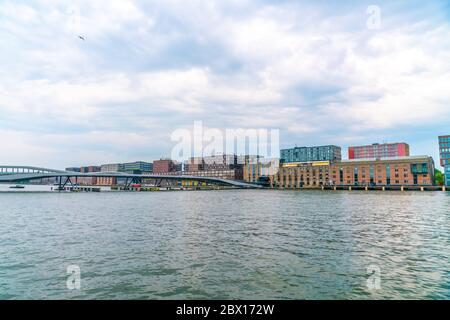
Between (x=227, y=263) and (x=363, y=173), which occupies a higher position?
(x=363, y=173)

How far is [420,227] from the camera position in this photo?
27.3 meters

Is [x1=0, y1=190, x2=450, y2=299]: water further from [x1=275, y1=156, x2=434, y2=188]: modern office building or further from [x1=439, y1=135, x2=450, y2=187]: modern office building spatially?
[x1=439, y1=135, x2=450, y2=187]: modern office building

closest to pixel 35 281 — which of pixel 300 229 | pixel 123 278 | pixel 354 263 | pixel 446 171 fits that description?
pixel 123 278

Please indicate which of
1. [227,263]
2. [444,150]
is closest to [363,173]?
[444,150]

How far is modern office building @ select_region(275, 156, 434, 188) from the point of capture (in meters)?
140

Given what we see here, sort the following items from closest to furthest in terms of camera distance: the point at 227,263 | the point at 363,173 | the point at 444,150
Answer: the point at 227,263 < the point at 444,150 < the point at 363,173

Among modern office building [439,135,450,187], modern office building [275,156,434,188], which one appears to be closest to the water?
modern office building [275,156,434,188]

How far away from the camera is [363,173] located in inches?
→ 6235

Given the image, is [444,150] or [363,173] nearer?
[444,150]

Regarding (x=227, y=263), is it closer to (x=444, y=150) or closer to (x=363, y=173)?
(x=363, y=173)

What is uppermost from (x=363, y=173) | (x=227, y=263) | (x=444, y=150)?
(x=444, y=150)

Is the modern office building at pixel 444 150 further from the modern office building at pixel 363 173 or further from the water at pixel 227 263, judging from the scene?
the water at pixel 227 263

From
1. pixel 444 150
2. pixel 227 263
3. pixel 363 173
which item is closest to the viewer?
pixel 227 263
